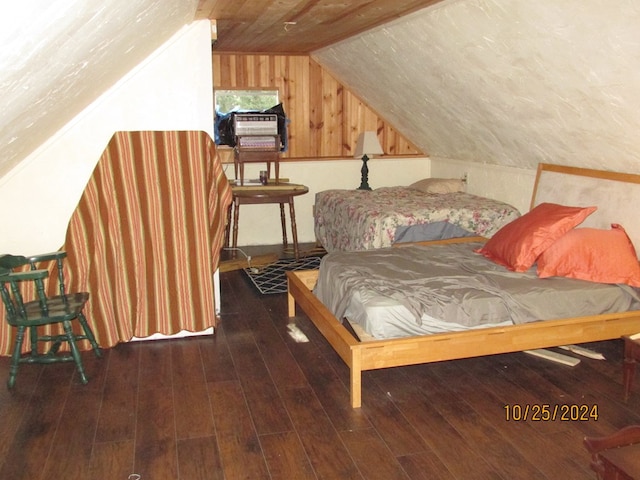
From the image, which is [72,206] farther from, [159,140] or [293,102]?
[293,102]

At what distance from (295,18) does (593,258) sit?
2.48 m

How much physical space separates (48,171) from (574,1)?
9.37 feet

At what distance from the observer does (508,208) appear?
4.73 metres

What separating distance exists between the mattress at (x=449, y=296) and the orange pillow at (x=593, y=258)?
0.20ft

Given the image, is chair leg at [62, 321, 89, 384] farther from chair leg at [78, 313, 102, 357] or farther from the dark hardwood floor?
chair leg at [78, 313, 102, 357]

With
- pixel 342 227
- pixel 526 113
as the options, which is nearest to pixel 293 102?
pixel 342 227

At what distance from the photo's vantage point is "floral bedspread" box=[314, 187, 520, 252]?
14.8 ft

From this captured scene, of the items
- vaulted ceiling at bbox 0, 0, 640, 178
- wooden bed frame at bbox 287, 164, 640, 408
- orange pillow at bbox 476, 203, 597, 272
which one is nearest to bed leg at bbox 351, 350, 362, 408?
wooden bed frame at bbox 287, 164, 640, 408

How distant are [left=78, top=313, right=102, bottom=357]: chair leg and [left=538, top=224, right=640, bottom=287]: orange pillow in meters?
2.54

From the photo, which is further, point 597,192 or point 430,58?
point 430,58

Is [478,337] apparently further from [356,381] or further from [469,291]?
[356,381]

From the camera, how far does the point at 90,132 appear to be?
3.44 metres

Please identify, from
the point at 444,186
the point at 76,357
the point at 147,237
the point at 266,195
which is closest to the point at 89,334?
the point at 76,357

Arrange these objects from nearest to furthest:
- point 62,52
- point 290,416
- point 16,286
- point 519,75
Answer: point 62,52 < point 290,416 < point 16,286 < point 519,75
